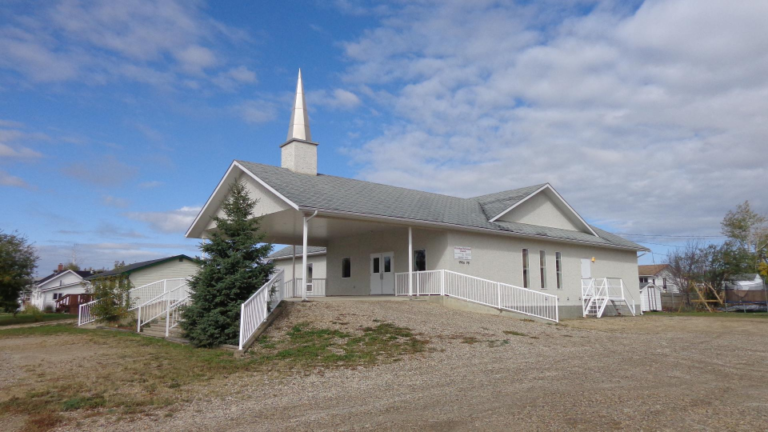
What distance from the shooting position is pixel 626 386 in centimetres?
761

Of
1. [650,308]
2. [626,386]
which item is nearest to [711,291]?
[650,308]

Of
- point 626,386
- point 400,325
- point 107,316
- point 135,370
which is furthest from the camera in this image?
point 107,316

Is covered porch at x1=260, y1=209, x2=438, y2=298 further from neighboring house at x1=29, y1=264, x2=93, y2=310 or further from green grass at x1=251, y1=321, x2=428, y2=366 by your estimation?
neighboring house at x1=29, y1=264, x2=93, y2=310

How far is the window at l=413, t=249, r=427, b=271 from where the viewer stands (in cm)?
2019

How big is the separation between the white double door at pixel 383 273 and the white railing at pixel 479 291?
2339mm

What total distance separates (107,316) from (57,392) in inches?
465

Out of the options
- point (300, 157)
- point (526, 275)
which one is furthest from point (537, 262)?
point (300, 157)

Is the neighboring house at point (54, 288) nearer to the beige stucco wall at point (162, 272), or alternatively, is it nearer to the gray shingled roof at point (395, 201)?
the beige stucco wall at point (162, 272)

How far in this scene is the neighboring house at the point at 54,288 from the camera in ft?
150

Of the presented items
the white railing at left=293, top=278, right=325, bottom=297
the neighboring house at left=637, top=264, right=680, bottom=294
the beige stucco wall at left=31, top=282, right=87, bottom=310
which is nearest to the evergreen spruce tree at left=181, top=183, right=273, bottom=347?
the white railing at left=293, top=278, right=325, bottom=297

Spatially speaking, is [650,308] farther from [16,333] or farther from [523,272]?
[16,333]

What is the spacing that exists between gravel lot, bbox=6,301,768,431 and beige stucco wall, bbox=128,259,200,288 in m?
21.0

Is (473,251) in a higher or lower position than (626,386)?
higher

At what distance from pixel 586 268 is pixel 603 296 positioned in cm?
154
